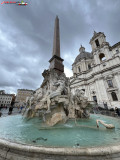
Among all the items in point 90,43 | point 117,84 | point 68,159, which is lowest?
point 68,159

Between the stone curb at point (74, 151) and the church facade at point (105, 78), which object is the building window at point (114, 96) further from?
the stone curb at point (74, 151)

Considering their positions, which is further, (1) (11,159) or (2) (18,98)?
(2) (18,98)

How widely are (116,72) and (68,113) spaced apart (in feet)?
71.5

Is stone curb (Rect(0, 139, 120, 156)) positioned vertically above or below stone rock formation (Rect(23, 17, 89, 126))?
below

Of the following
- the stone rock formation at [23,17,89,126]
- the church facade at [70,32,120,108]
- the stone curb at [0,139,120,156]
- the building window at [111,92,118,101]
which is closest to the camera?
the stone curb at [0,139,120,156]

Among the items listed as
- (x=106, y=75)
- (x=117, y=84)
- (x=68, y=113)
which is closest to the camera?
(x=68, y=113)

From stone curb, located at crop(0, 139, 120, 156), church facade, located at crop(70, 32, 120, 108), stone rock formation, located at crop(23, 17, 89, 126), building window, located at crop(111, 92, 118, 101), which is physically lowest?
stone curb, located at crop(0, 139, 120, 156)

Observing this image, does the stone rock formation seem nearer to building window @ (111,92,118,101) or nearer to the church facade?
the church facade

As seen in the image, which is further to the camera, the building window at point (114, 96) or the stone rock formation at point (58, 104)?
the building window at point (114, 96)

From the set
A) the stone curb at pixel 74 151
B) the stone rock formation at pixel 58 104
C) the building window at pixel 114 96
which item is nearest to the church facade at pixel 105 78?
the building window at pixel 114 96

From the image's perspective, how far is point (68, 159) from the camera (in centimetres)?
160

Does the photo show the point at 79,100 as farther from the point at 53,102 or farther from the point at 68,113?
the point at 53,102

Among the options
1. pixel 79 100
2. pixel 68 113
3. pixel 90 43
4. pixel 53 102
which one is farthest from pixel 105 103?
pixel 90 43

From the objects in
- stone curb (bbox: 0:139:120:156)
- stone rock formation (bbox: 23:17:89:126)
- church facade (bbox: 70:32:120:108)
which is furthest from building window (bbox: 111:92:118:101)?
stone curb (bbox: 0:139:120:156)
